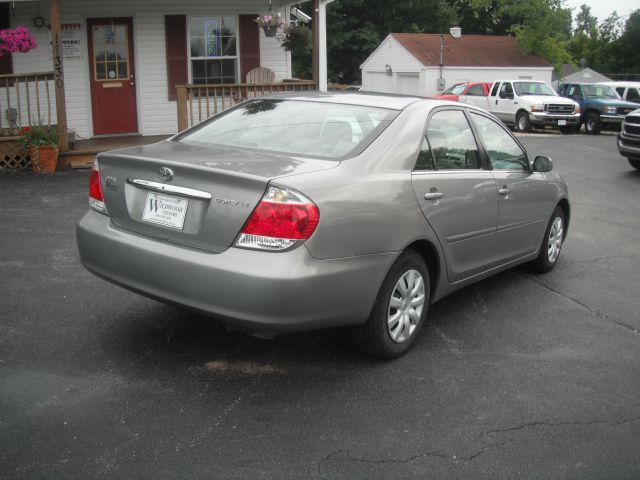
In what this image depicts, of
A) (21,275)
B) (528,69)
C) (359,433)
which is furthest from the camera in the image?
(528,69)

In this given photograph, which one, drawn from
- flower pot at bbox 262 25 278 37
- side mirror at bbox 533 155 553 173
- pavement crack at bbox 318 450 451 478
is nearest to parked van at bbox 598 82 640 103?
flower pot at bbox 262 25 278 37

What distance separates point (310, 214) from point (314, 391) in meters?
0.99

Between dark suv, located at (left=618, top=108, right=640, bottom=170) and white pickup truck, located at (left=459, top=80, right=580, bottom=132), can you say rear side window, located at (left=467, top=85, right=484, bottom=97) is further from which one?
dark suv, located at (left=618, top=108, right=640, bottom=170)

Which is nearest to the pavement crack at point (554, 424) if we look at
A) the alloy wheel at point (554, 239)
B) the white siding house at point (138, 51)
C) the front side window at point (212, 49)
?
the alloy wheel at point (554, 239)

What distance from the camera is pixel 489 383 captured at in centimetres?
444

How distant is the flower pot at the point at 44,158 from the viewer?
477 inches

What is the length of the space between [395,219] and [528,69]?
42.0m

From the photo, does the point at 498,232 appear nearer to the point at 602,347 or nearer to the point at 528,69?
the point at 602,347

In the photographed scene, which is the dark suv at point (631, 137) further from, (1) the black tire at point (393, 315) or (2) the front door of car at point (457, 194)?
(1) the black tire at point (393, 315)

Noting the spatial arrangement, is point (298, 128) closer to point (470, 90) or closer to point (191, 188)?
point (191, 188)

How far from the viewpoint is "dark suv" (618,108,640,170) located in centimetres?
1473

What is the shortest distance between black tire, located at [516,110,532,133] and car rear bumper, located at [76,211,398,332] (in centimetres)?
2233

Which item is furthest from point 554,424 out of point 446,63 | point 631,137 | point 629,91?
point 446,63

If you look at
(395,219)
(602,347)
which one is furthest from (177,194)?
(602,347)
